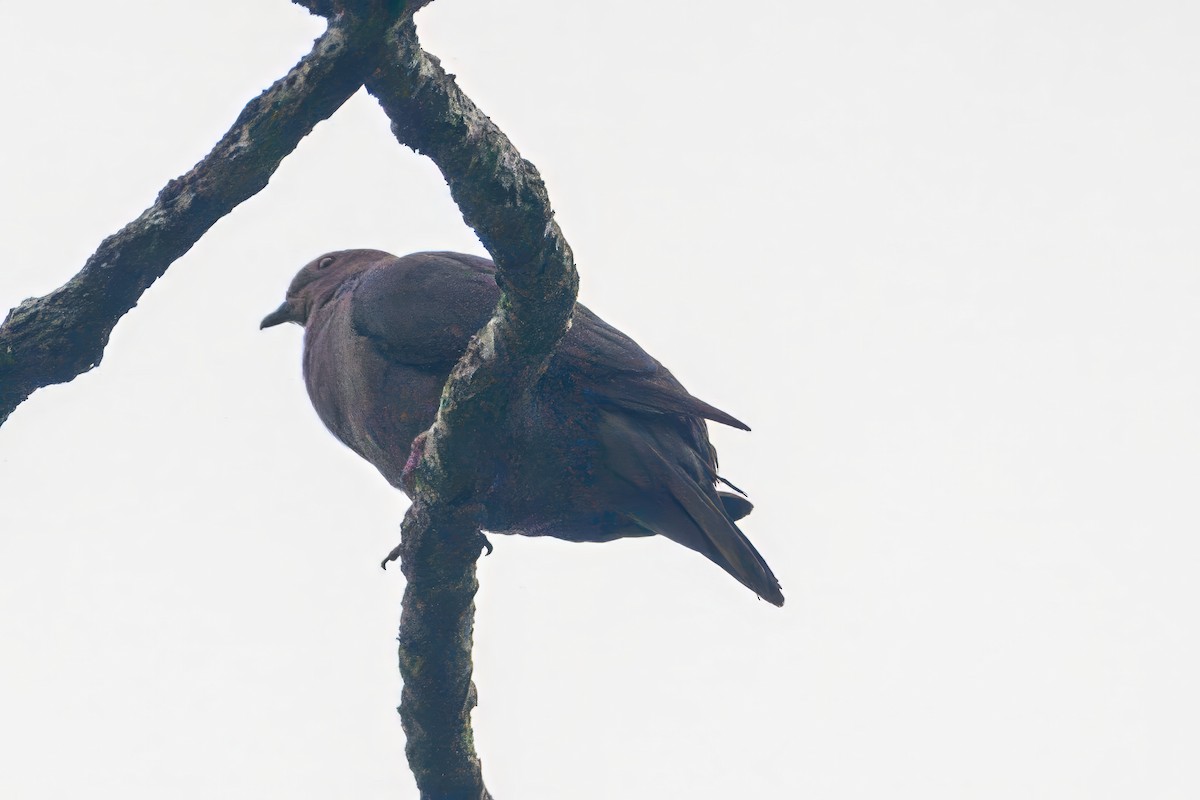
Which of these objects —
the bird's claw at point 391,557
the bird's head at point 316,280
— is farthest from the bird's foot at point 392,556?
the bird's head at point 316,280

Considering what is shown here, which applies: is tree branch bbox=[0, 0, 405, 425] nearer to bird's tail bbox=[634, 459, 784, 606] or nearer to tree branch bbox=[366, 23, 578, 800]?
tree branch bbox=[366, 23, 578, 800]

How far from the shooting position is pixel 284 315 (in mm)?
4863

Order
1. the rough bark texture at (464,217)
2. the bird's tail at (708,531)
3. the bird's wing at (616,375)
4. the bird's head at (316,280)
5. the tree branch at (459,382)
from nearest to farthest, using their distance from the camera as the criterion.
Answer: the rough bark texture at (464,217), the tree branch at (459,382), the bird's tail at (708,531), the bird's wing at (616,375), the bird's head at (316,280)

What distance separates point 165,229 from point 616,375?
1.47 m

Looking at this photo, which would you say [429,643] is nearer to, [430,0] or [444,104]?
[444,104]

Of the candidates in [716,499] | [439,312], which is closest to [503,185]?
[439,312]

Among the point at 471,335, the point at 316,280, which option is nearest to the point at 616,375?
the point at 471,335

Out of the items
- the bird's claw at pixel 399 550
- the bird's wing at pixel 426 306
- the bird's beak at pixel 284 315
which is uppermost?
the bird's beak at pixel 284 315

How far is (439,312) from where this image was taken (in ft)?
12.1

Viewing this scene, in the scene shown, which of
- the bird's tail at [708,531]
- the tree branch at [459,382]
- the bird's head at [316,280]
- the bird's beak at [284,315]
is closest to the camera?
the tree branch at [459,382]

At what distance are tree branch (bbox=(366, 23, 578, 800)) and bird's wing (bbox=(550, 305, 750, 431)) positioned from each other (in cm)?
59

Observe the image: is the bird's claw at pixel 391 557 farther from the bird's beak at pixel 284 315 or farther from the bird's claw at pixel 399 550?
the bird's beak at pixel 284 315

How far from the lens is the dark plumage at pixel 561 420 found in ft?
11.3

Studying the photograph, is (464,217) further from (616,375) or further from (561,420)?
(616,375)
